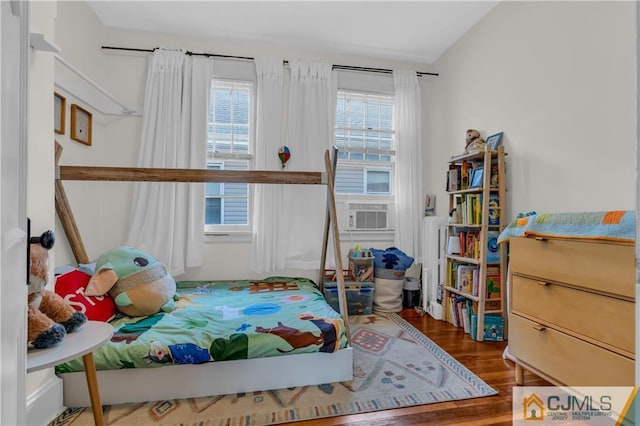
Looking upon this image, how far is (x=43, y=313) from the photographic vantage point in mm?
1052

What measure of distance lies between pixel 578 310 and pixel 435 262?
1570 millimetres

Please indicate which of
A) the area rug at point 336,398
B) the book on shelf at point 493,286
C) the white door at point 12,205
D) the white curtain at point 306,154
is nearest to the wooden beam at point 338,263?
the area rug at point 336,398

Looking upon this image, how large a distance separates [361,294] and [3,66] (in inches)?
113

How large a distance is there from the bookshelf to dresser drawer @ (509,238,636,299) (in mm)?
690

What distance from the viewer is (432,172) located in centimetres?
346

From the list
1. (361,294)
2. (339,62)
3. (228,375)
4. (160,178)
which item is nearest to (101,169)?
(160,178)

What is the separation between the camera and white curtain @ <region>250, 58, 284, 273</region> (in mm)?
3064

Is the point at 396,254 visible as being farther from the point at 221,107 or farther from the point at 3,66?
the point at 3,66

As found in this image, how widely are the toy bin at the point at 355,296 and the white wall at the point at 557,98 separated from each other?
1382mm

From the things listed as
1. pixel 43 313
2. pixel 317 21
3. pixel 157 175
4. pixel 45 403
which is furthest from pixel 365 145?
pixel 45 403

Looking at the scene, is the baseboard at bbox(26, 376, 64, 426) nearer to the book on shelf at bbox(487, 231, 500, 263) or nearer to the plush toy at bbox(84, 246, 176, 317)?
the plush toy at bbox(84, 246, 176, 317)

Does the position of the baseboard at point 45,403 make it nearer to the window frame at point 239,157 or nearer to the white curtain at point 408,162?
the window frame at point 239,157

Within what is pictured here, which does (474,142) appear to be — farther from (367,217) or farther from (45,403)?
(45,403)

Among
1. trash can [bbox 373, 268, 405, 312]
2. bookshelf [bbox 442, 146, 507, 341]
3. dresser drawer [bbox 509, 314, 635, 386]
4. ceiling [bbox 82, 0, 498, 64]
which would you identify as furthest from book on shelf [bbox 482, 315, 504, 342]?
ceiling [bbox 82, 0, 498, 64]
